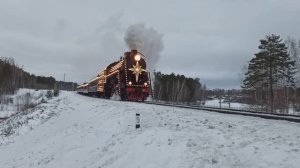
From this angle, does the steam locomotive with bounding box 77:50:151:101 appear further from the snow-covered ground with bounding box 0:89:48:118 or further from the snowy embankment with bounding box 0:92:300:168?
the snow-covered ground with bounding box 0:89:48:118

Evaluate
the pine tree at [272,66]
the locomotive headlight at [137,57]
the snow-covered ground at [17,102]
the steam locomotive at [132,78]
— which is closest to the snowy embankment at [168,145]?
the steam locomotive at [132,78]

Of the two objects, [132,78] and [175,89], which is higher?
[175,89]

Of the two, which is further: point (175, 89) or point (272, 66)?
point (175, 89)

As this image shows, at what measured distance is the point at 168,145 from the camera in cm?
1214

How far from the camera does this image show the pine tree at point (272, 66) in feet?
168

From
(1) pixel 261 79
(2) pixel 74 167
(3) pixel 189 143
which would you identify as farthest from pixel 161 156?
(1) pixel 261 79

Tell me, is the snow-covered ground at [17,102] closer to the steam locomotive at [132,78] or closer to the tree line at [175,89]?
the tree line at [175,89]

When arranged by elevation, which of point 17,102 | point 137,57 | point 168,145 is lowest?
point 168,145

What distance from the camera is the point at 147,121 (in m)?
17.3

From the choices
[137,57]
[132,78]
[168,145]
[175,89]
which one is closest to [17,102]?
[175,89]

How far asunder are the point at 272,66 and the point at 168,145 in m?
42.6

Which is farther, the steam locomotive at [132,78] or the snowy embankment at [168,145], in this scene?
the steam locomotive at [132,78]

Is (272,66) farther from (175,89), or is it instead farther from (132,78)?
(175,89)

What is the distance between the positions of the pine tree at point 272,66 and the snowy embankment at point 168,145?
34.6 meters
